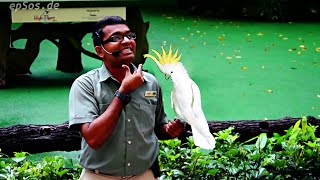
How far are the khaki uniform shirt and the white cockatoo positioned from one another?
10 cm

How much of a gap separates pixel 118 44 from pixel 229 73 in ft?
17.2

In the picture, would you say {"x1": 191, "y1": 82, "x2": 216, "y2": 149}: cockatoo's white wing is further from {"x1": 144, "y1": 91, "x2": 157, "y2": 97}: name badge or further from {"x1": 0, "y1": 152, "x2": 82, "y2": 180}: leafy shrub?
{"x1": 0, "y1": 152, "x2": 82, "y2": 180}: leafy shrub

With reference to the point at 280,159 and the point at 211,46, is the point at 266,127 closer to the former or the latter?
the point at 280,159

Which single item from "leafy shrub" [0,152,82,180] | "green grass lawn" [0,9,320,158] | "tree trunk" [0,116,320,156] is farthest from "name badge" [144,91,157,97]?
"green grass lawn" [0,9,320,158]

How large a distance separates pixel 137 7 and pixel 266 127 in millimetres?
3295

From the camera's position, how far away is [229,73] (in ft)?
25.5

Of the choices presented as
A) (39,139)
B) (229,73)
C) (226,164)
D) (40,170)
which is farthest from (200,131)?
(229,73)

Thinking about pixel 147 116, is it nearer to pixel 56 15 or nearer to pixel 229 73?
pixel 56 15

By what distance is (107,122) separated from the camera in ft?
8.16

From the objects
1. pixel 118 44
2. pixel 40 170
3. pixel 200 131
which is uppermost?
pixel 118 44

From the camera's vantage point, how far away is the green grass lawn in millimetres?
6211

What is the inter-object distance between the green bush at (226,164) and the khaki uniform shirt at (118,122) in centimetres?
76

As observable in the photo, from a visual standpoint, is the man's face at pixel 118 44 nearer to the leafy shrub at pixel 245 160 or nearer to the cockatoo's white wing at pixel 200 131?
the cockatoo's white wing at pixel 200 131

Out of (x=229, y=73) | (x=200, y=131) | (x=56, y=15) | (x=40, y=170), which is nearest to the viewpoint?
(x=200, y=131)
